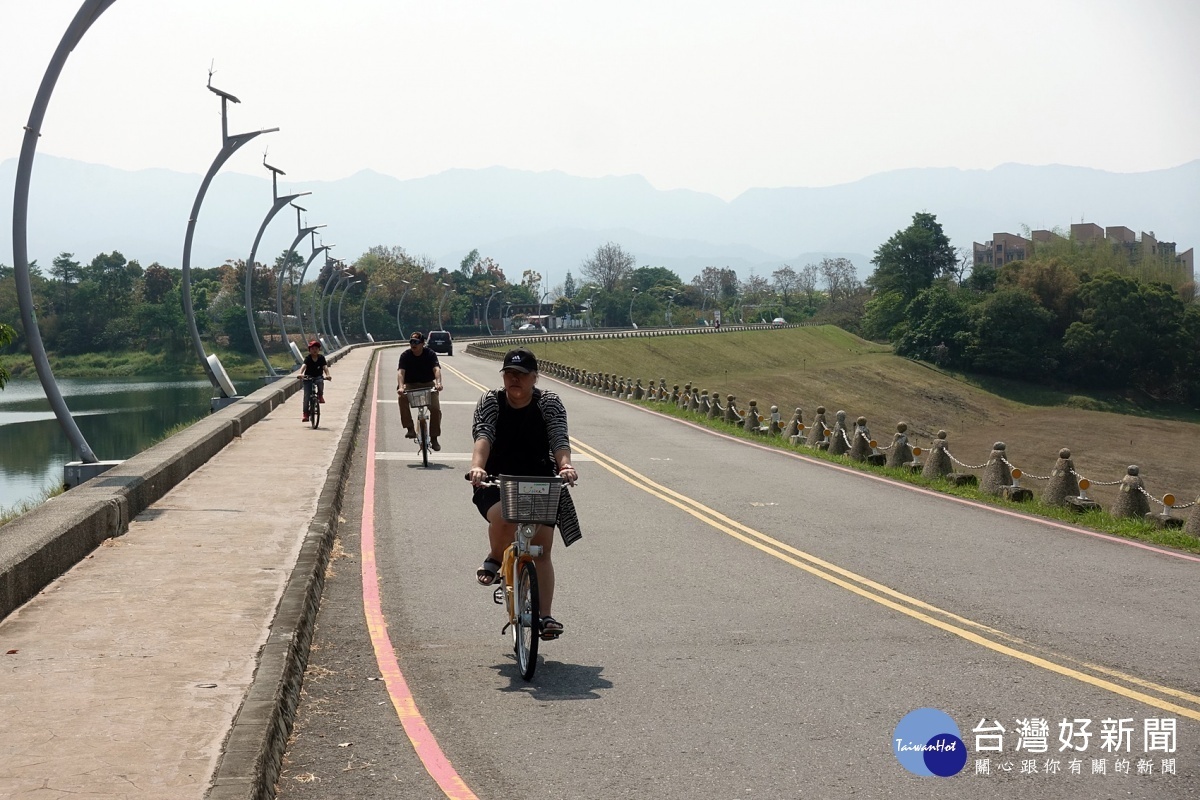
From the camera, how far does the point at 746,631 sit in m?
8.12

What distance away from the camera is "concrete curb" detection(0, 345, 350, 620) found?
8281 millimetres

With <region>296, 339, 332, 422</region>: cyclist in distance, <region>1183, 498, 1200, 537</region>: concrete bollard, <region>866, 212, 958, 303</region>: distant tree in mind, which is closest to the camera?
Answer: <region>1183, 498, 1200, 537</region>: concrete bollard

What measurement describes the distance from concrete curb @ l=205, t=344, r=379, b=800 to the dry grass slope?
127ft

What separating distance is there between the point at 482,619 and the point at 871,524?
233 inches

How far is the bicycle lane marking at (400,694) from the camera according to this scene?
536 cm

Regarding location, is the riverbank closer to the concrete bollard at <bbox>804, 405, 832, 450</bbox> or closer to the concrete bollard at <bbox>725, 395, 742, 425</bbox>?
the concrete bollard at <bbox>725, 395, 742, 425</bbox>

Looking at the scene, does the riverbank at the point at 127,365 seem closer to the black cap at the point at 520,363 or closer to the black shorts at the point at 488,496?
the black shorts at the point at 488,496

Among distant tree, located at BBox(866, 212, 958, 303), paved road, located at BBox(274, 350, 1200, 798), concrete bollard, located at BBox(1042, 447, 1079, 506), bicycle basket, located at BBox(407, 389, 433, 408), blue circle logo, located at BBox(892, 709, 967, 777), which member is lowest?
paved road, located at BBox(274, 350, 1200, 798)

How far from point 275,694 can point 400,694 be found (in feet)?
2.65

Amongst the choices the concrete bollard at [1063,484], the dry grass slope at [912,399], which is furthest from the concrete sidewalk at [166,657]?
the dry grass slope at [912,399]

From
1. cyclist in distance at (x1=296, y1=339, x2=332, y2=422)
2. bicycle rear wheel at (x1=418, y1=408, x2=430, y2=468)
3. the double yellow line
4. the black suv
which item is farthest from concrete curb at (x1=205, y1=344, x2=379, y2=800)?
the black suv

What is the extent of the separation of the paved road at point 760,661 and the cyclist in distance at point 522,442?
0.81 m

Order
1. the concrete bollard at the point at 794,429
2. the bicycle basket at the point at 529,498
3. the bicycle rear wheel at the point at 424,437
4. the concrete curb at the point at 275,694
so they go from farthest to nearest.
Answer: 1. the concrete bollard at the point at 794,429
2. the bicycle rear wheel at the point at 424,437
3. the bicycle basket at the point at 529,498
4. the concrete curb at the point at 275,694

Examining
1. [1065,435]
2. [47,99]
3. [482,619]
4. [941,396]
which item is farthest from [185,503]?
[941,396]
